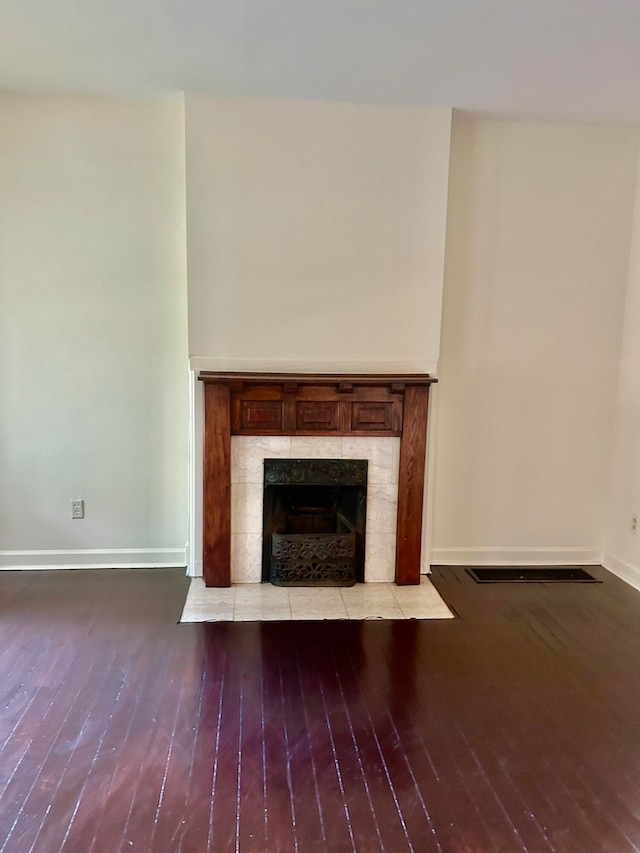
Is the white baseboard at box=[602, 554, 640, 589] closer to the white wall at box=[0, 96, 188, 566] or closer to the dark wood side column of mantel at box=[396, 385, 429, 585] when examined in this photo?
the dark wood side column of mantel at box=[396, 385, 429, 585]

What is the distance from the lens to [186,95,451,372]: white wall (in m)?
Result: 3.13

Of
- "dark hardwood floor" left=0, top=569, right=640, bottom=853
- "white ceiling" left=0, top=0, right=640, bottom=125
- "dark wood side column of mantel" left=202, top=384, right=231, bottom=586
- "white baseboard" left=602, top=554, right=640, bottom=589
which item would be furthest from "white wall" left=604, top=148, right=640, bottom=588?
"dark wood side column of mantel" left=202, top=384, right=231, bottom=586

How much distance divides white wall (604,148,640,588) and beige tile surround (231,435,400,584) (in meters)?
A: 1.41

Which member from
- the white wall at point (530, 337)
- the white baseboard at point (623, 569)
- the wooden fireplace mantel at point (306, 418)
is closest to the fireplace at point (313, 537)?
the wooden fireplace mantel at point (306, 418)

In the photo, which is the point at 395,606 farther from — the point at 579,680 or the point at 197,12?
the point at 197,12

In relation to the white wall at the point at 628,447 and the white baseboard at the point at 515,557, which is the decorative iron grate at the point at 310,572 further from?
the white wall at the point at 628,447

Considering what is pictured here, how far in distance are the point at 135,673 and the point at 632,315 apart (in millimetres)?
3297

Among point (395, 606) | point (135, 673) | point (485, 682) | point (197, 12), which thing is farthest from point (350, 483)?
point (197, 12)

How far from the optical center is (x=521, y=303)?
3.56 meters

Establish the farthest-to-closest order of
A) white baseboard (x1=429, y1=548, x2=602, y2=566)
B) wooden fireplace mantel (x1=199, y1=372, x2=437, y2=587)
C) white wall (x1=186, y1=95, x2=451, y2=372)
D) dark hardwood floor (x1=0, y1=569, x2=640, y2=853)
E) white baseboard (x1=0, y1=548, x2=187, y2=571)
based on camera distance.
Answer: white baseboard (x1=429, y1=548, x2=602, y2=566)
white baseboard (x1=0, y1=548, x2=187, y2=571)
wooden fireplace mantel (x1=199, y1=372, x2=437, y2=587)
white wall (x1=186, y1=95, x2=451, y2=372)
dark hardwood floor (x1=0, y1=569, x2=640, y2=853)

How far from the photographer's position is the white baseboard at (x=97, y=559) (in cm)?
348

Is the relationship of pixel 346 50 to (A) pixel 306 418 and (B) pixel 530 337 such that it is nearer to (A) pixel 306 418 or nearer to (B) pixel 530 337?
(A) pixel 306 418

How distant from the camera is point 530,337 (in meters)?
3.60

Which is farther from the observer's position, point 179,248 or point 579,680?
point 179,248
